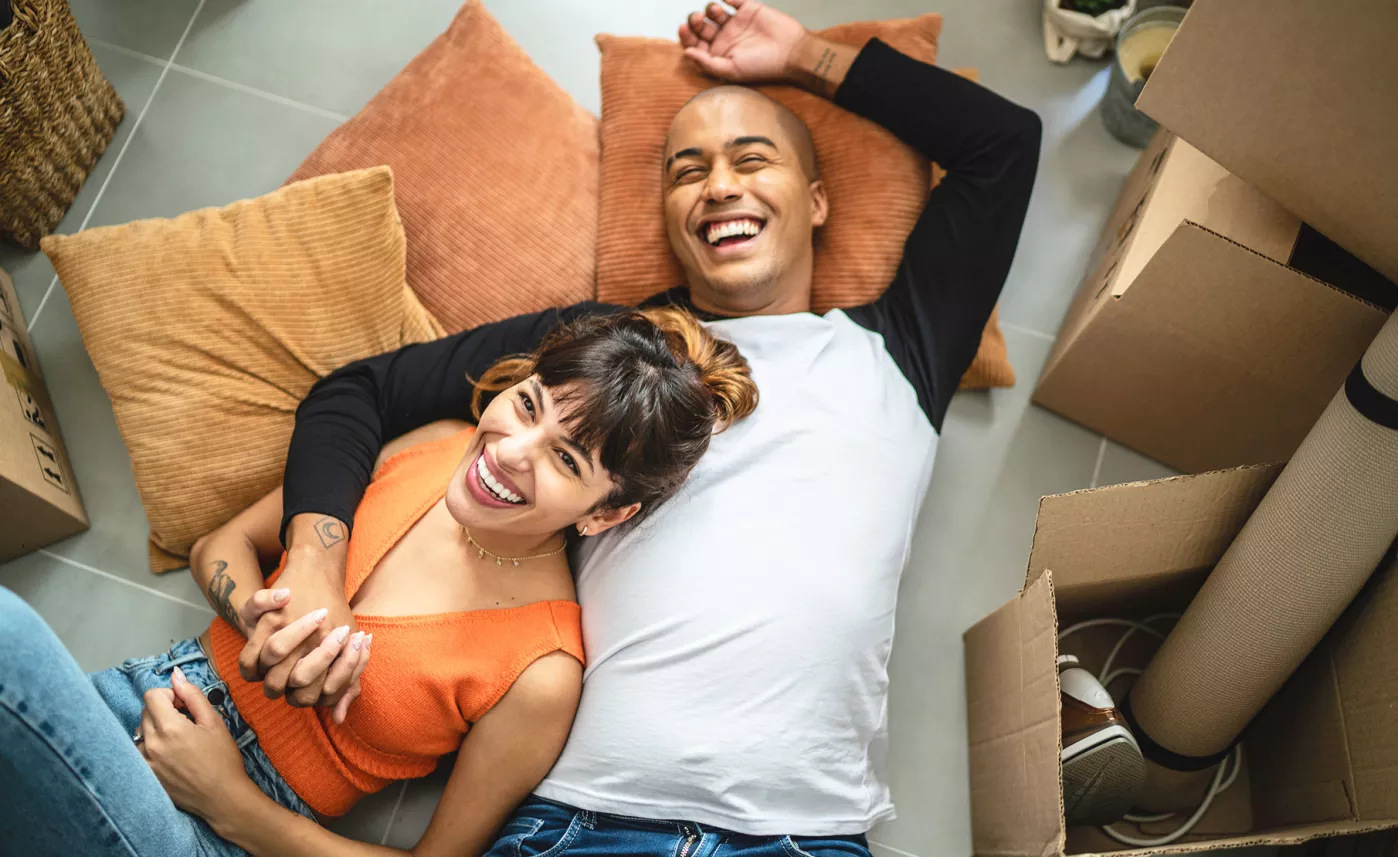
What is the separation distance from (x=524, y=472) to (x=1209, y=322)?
102 cm

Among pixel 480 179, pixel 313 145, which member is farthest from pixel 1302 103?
pixel 313 145

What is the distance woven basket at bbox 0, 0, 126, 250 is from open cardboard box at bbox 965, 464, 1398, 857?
1628 millimetres

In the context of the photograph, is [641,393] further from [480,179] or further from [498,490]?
[480,179]

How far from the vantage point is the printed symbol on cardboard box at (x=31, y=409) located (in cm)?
156

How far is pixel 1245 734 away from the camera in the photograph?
1610 millimetres

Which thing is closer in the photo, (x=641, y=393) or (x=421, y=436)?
(x=641, y=393)

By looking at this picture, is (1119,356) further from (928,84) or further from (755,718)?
(755,718)

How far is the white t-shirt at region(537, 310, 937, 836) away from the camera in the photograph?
127 cm

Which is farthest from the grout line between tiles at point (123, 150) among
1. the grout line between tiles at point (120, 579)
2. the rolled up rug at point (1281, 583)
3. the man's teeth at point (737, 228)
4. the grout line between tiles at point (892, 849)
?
the rolled up rug at point (1281, 583)

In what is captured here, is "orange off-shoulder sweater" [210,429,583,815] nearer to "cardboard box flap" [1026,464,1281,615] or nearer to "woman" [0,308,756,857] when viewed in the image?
"woman" [0,308,756,857]

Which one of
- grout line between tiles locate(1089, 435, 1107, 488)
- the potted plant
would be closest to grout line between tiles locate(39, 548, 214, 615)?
grout line between tiles locate(1089, 435, 1107, 488)

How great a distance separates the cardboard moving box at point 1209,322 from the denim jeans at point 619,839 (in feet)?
2.96

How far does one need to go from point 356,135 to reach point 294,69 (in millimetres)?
408

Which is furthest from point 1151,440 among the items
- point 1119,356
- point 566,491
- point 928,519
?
point 566,491
